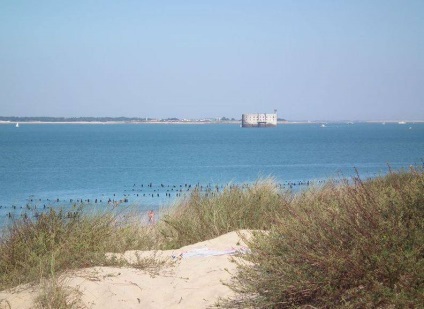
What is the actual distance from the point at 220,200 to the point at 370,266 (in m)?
6.66

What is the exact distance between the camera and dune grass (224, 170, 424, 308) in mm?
5824

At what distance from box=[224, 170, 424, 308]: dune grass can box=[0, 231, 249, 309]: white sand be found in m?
0.64

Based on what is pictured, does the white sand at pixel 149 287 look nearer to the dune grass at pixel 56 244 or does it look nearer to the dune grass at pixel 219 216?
the dune grass at pixel 56 244

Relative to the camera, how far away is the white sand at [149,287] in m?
7.51

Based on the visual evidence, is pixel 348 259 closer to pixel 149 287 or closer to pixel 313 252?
pixel 313 252

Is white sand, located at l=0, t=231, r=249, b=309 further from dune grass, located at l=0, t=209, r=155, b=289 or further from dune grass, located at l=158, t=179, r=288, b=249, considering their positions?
dune grass, located at l=158, t=179, r=288, b=249

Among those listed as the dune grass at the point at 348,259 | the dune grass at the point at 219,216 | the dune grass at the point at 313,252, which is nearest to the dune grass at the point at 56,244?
the dune grass at the point at 313,252

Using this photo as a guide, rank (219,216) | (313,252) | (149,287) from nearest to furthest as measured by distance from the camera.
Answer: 1. (313,252)
2. (149,287)
3. (219,216)

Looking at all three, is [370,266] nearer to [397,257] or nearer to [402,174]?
[397,257]

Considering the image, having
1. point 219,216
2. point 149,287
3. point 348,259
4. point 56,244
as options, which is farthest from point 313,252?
point 219,216

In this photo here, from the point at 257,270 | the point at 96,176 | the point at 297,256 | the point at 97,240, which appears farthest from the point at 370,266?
the point at 96,176

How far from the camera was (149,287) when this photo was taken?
805cm

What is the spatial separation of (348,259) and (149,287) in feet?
9.52

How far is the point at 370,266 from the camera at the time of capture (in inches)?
236
